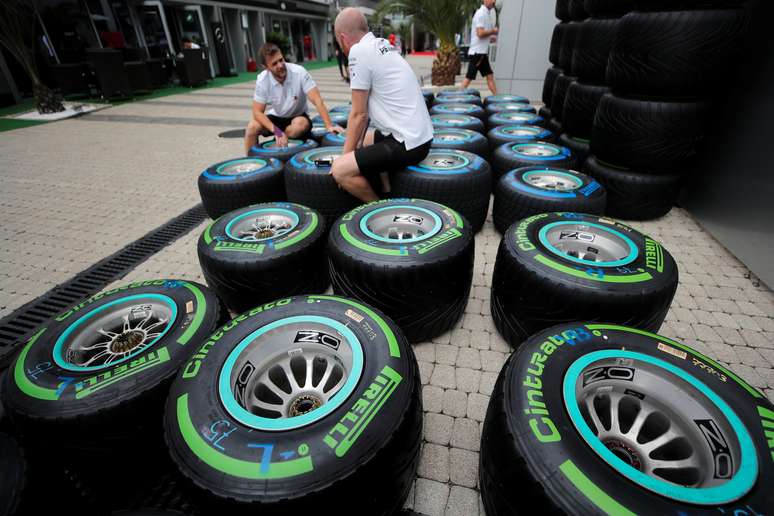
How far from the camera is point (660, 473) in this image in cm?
134

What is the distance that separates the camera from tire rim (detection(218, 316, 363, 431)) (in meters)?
1.45

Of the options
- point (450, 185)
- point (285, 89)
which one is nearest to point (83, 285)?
point (450, 185)

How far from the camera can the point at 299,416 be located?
1.19 m

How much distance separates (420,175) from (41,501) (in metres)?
2.71

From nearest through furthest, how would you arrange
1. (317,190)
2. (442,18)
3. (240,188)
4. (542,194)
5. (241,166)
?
(542,194), (317,190), (240,188), (241,166), (442,18)

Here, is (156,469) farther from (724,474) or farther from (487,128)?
(487,128)

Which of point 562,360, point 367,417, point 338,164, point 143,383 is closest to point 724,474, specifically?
point 562,360

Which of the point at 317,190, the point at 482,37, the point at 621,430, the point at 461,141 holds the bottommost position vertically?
the point at 621,430

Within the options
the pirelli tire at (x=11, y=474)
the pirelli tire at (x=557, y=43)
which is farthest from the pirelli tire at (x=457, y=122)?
the pirelli tire at (x=11, y=474)

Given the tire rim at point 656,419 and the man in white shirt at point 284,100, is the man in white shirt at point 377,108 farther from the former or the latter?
the tire rim at point 656,419

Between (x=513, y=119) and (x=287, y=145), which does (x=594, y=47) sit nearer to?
(x=513, y=119)

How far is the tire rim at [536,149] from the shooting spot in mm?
3928

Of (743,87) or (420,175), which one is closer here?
(420,175)

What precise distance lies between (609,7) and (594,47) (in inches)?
16.4
